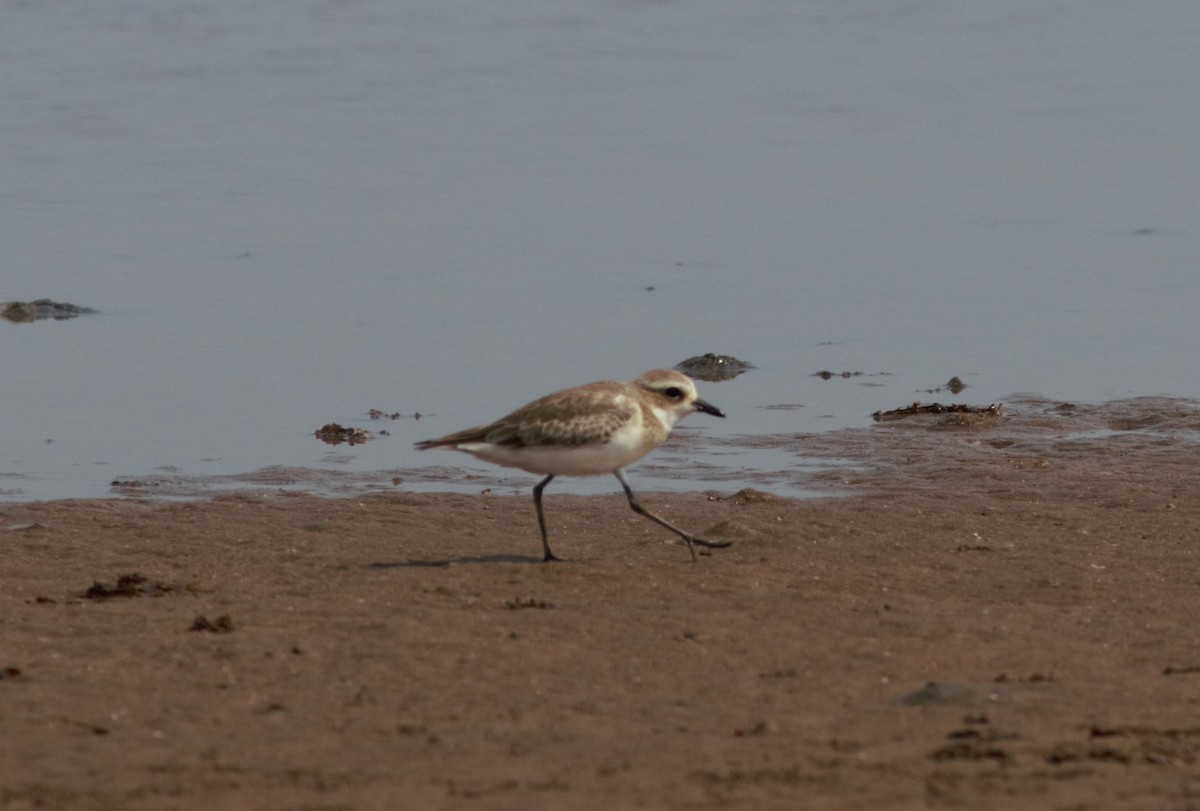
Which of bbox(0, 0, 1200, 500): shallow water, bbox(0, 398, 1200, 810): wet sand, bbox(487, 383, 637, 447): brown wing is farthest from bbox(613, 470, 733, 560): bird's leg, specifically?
bbox(0, 0, 1200, 500): shallow water

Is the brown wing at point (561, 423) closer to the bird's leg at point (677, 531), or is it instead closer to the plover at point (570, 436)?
the plover at point (570, 436)

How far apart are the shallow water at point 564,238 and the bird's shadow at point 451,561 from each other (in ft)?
8.10

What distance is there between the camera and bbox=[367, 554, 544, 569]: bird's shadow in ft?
33.9

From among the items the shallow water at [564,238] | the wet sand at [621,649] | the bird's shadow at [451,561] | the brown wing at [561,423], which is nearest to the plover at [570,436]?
the brown wing at [561,423]

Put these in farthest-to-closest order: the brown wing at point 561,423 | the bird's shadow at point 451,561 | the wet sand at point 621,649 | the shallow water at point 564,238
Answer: the shallow water at point 564,238 → the bird's shadow at point 451,561 → the brown wing at point 561,423 → the wet sand at point 621,649

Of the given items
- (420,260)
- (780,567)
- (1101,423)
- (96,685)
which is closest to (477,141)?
(420,260)

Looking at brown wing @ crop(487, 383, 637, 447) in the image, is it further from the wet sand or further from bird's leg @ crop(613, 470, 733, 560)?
the wet sand

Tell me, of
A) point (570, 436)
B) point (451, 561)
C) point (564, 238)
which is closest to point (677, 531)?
point (570, 436)

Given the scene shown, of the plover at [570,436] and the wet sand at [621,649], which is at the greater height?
the plover at [570,436]

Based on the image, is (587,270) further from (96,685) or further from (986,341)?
(96,685)

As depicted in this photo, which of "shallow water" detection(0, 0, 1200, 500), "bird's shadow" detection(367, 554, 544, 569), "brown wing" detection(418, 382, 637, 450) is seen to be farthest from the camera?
"shallow water" detection(0, 0, 1200, 500)

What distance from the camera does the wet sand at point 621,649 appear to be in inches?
261

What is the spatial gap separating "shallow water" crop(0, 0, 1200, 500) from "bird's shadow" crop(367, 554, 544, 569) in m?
2.47

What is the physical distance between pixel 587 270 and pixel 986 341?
3.92 m
